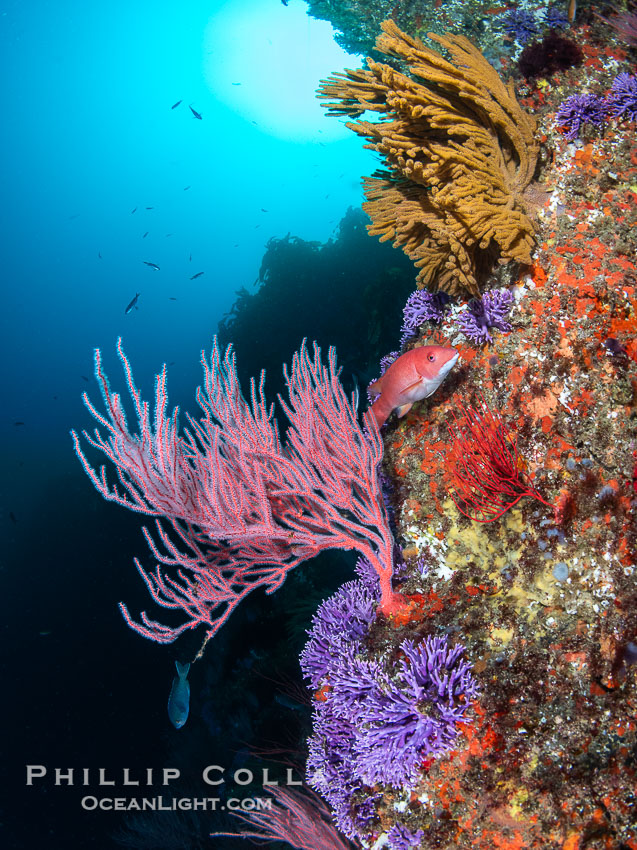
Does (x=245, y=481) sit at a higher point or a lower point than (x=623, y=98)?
lower

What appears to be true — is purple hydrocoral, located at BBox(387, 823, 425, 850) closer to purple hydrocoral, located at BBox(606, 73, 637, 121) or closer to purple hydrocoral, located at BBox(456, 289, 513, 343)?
purple hydrocoral, located at BBox(456, 289, 513, 343)

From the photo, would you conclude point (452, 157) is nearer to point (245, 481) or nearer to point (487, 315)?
point (487, 315)

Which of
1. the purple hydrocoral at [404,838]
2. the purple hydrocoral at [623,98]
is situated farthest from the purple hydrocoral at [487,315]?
the purple hydrocoral at [404,838]

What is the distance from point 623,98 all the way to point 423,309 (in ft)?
6.44

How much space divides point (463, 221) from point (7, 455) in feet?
111

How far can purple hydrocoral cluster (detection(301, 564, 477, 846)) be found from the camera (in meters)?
2.21

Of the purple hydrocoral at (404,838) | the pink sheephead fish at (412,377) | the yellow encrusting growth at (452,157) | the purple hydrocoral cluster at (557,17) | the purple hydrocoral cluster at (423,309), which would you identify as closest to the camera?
the purple hydrocoral at (404,838)

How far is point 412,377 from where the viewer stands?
2.61 meters

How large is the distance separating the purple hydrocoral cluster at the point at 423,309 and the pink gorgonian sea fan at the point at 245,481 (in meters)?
1.20

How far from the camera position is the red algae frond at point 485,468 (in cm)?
256

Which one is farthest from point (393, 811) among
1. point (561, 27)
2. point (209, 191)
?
point (209, 191)

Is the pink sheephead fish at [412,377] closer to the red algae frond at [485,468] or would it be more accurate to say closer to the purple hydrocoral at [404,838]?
the red algae frond at [485,468]

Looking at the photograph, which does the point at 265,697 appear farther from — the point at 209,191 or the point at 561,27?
the point at 209,191

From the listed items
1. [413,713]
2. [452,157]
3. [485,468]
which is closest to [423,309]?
[452,157]
